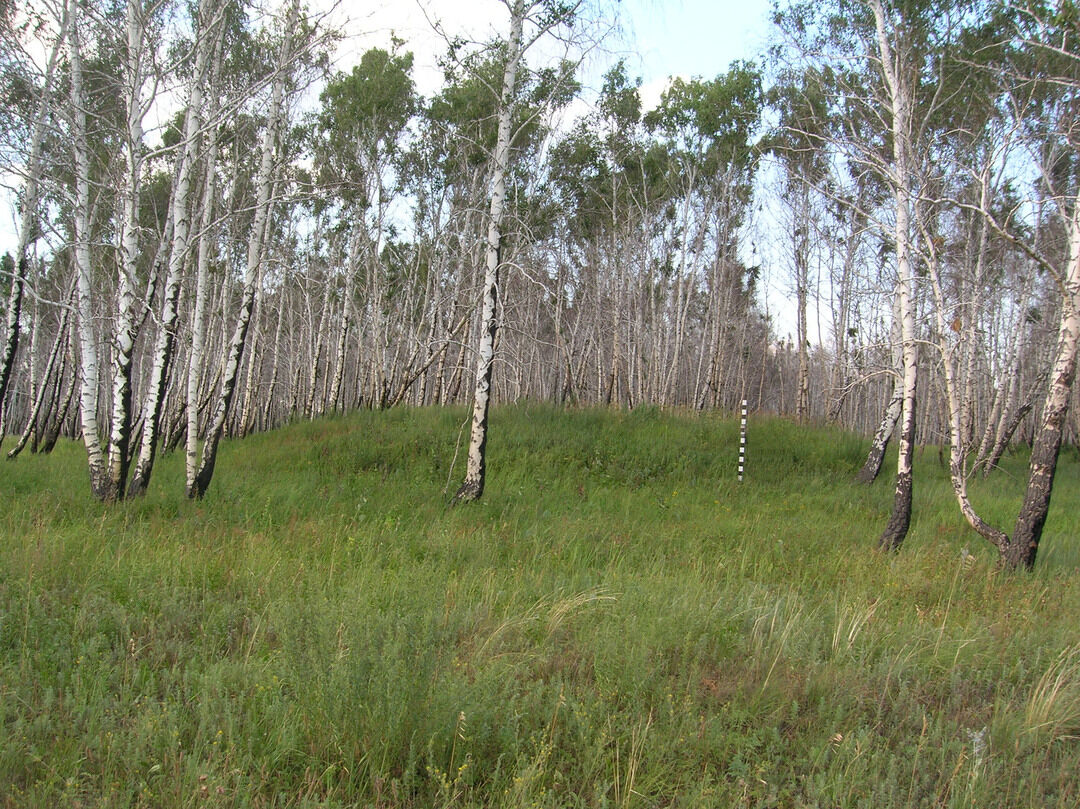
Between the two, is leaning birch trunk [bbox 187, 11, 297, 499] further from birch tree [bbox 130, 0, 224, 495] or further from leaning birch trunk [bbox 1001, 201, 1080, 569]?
leaning birch trunk [bbox 1001, 201, 1080, 569]

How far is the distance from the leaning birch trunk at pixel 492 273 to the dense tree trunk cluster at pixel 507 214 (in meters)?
0.04

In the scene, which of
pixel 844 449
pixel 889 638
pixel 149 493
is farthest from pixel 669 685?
pixel 844 449

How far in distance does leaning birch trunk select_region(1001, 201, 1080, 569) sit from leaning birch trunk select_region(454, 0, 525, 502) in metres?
6.13

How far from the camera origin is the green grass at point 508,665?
9.16 feet

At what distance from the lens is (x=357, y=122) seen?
1769 cm

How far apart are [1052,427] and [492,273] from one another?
640 cm

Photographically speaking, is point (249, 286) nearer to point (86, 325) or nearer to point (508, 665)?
point (86, 325)

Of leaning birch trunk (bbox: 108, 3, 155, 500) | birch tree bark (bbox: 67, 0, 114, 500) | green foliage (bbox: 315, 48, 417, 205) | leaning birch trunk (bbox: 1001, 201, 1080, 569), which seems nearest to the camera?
leaning birch trunk (bbox: 1001, 201, 1080, 569)

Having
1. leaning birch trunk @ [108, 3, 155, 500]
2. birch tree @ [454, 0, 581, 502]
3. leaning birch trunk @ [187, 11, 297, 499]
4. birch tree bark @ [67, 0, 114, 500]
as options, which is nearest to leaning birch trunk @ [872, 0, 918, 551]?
birch tree @ [454, 0, 581, 502]

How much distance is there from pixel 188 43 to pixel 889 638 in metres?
10.6

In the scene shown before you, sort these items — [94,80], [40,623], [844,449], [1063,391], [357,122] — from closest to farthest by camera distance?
[40,623]
[1063,391]
[94,80]
[844,449]
[357,122]

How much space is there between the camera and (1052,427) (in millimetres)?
6152

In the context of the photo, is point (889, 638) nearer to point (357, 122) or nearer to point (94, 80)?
point (94, 80)

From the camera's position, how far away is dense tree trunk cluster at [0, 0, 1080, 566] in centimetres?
762
